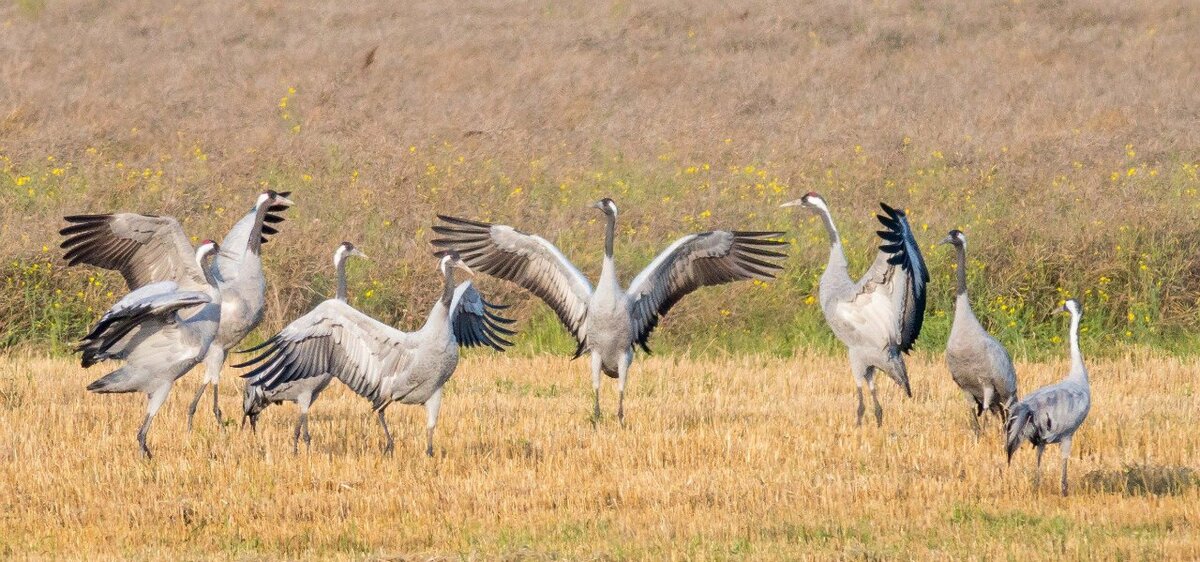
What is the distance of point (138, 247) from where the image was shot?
10977 millimetres

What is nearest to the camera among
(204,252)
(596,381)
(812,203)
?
(204,252)

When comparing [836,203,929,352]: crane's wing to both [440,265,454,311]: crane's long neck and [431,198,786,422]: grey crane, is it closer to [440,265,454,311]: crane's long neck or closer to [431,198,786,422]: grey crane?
[431,198,786,422]: grey crane

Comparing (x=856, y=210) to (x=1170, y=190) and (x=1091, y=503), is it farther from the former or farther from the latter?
(x=1091, y=503)

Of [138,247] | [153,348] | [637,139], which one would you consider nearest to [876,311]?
[153,348]

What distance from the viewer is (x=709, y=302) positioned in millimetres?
14414

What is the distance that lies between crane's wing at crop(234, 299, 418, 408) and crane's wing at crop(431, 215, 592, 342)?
2.05m

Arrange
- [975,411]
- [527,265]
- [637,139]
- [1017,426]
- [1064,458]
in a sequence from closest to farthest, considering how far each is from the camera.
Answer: [1017,426], [1064,458], [975,411], [527,265], [637,139]

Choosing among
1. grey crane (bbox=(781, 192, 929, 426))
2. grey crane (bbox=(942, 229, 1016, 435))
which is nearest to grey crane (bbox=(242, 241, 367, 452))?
grey crane (bbox=(781, 192, 929, 426))

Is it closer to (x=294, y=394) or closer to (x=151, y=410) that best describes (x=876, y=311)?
(x=294, y=394)

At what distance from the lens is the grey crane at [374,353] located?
9320 mm

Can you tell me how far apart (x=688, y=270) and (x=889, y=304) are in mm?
1796

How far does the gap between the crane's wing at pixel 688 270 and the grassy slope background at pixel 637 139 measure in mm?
2383

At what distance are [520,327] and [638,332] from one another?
10.2 feet

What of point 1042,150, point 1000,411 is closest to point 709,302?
point 1000,411
